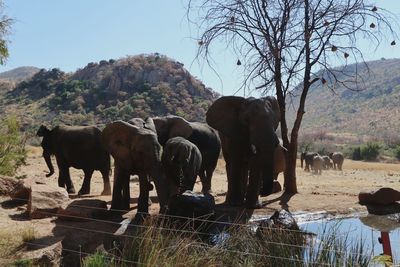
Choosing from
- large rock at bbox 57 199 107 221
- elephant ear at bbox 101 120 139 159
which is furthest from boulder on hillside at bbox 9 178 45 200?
elephant ear at bbox 101 120 139 159

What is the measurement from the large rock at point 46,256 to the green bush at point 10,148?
8.39 metres

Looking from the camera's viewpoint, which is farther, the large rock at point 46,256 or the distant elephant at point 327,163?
the distant elephant at point 327,163

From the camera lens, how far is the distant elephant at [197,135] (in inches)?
512

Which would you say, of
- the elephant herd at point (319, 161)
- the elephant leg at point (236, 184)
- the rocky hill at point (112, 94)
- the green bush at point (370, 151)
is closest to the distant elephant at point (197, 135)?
the elephant leg at point (236, 184)

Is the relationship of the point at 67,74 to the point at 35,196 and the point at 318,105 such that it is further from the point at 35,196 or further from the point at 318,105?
the point at 35,196

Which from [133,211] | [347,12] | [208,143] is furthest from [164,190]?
[347,12]

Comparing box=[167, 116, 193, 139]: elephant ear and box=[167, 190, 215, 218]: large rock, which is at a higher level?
box=[167, 116, 193, 139]: elephant ear

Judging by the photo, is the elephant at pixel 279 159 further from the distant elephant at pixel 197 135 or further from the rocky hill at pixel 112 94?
the rocky hill at pixel 112 94

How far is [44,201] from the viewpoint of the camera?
33.2 ft

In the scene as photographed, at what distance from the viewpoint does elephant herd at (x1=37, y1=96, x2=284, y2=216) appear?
33.1 ft

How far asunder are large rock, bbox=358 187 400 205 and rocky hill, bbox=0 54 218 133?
4935 cm

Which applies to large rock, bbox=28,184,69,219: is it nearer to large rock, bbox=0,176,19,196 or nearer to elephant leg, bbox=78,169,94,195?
large rock, bbox=0,176,19,196

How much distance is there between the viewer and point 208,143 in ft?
49.7

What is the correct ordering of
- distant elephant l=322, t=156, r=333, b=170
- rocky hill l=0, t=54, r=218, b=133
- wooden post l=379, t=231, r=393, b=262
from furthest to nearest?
1. rocky hill l=0, t=54, r=218, b=133
2. distant elephant l=322, t=156, r=333, b=170
3. wooden post l=379, t=231, r=393, b=262
